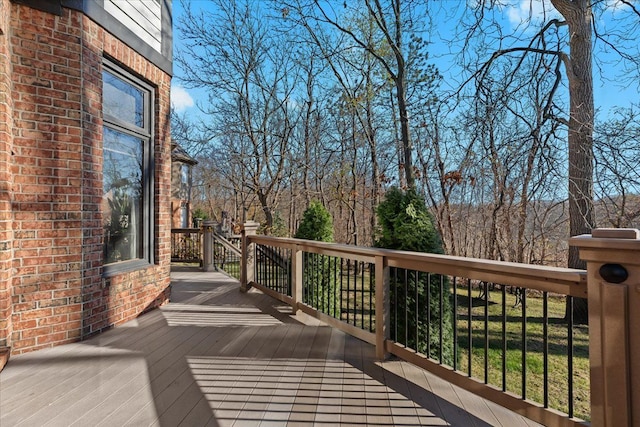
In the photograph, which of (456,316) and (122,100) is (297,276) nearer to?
(456,316)

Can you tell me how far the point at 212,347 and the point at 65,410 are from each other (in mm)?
1165

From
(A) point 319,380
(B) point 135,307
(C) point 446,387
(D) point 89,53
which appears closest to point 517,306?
(C) point 446,387

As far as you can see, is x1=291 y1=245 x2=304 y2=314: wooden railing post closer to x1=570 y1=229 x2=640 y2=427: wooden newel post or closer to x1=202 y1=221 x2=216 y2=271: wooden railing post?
x1=570 y1=229 x2=640 y2=427: wooden newel post

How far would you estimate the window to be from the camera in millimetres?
3529

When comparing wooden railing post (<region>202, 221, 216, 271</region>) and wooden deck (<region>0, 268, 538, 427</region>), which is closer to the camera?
wooden deck (<region>0, 268, 538, 427</region>)

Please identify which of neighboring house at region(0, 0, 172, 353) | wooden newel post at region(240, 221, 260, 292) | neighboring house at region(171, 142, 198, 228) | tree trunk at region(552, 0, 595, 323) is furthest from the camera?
neighboring house at region(171, 142, 198, 228)

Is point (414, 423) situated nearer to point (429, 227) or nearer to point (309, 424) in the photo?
point (309, 424)

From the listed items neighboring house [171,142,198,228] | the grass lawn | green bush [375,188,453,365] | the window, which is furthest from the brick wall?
neighboring house [171,142,198,228]

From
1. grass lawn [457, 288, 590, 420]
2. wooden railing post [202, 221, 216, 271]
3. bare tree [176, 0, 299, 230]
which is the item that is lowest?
grass lawn [457, 288, 590, 420]

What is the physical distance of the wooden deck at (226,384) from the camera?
1.89 metres

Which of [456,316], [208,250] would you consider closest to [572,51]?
[456,316]

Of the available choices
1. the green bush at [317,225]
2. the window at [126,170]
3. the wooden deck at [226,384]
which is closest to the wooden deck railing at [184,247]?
the green bush at [317,225]

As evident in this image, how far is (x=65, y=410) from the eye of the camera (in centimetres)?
195

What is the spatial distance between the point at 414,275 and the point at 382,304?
0.64 metres
